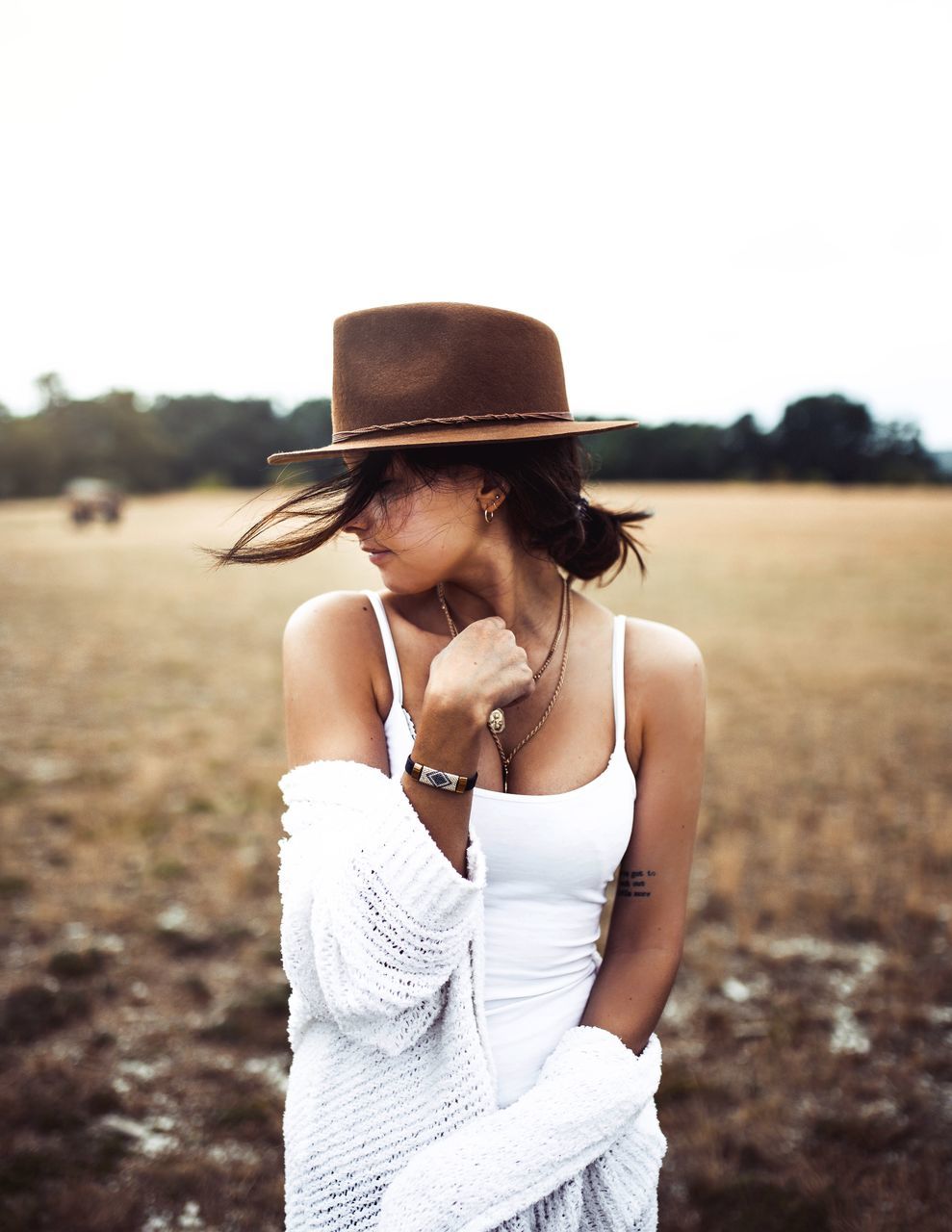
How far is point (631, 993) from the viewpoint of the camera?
4.70 ft

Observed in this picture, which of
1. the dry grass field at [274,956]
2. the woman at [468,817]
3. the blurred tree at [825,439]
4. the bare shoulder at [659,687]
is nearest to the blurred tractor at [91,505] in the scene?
the dry grass field at [274,956]

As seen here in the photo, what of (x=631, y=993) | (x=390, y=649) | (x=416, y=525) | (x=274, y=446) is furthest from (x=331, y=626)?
(x=274, y=446)

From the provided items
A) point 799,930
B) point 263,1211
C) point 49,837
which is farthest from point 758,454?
point 263,1211

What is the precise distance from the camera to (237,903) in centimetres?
398

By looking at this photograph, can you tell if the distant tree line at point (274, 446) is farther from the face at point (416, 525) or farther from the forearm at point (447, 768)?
the forearm at point (447, 768)

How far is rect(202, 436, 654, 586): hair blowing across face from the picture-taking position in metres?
1.33

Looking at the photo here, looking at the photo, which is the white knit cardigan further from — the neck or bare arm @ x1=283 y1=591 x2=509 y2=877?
the neck

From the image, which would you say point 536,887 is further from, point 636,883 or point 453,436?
point 453,436

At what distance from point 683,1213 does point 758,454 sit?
45.7 ft

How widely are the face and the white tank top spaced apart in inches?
6.3

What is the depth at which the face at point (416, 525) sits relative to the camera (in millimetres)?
1329

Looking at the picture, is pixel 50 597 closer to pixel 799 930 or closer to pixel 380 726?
pixel 799 930

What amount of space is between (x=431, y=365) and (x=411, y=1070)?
1.08m

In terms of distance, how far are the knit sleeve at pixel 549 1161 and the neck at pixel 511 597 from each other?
72 centimetres
